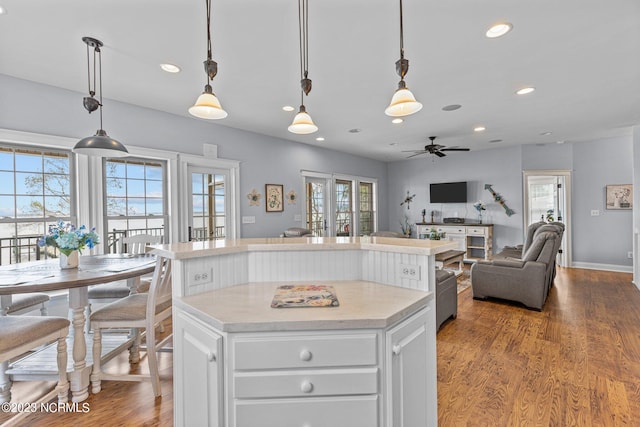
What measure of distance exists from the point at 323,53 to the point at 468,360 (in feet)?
9.57

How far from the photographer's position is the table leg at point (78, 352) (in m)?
2.14

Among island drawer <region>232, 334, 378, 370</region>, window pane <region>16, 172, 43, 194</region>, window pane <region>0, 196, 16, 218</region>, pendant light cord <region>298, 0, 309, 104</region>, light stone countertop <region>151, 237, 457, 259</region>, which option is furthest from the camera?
window pane <region>16, 172, 43, 194</region>

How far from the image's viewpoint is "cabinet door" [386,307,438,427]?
1253 millimetres

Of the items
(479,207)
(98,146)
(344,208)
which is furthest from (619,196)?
(98,146)

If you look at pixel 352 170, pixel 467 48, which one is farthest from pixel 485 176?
pixel 467 48

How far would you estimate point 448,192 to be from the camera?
24.4 feet

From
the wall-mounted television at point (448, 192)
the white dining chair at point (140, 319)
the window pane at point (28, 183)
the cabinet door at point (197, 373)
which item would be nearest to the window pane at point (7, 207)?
the window pane at point (28, 183)

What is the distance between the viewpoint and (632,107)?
4.02 meters

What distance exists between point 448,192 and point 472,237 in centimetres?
120

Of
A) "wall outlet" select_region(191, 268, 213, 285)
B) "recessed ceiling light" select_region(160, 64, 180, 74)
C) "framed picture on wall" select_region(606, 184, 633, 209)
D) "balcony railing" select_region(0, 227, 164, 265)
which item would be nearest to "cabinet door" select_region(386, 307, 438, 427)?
"wall outlet" select_region(191, 268, 213, 285)

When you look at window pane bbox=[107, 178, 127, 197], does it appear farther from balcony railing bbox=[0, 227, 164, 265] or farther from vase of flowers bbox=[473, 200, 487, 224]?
vase of flowers bbox=[473, 200, 487, 224]

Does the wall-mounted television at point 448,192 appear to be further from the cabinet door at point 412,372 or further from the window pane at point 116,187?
the window pane at point 116,187

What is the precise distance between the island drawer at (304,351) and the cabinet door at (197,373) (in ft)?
0.39

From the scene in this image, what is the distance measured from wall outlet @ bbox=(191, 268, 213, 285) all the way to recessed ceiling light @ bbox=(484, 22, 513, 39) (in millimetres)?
2598
